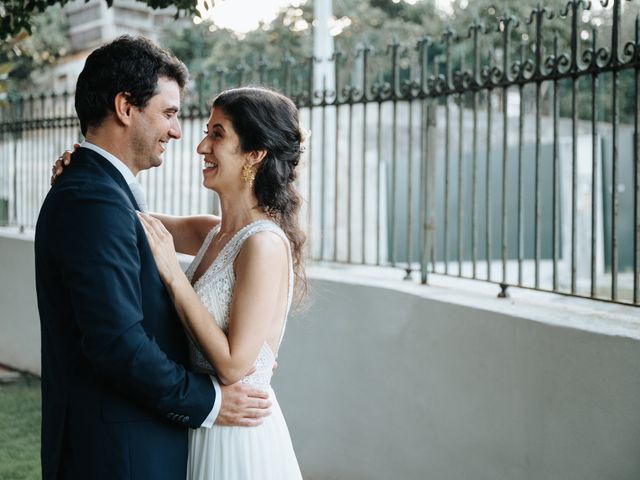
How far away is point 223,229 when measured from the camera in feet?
9.23

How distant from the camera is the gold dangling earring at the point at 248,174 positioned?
8.76 feet

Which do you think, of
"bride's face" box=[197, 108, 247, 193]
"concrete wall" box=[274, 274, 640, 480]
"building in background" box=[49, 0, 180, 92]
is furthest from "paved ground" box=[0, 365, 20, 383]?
"building in background" box=[49, 0, 180, 92]

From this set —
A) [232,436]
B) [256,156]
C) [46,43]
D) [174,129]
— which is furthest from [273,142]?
[46,43]

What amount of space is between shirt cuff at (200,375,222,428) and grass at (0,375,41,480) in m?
3.32

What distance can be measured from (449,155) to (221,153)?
311cm

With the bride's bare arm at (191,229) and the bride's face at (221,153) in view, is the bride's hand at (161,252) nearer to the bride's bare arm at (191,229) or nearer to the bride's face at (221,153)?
the bride's face at (221,153)

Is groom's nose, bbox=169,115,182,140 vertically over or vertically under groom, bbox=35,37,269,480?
over

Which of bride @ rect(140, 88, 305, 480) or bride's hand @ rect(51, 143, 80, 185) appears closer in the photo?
bride @ rect(140, 88, 305, 480)

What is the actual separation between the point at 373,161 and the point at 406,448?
10.9m

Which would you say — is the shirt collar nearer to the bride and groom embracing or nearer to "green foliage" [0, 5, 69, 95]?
the bride and groom embracing

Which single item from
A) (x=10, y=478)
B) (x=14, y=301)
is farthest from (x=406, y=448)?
(x=14, y=301)

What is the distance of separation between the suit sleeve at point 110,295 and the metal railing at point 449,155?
1454 millimetres

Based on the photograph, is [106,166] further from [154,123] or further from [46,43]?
[46,43]

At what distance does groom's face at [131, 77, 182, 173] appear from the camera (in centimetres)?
238
